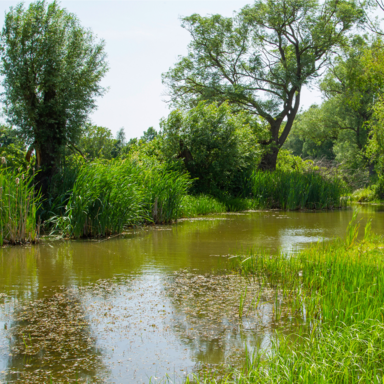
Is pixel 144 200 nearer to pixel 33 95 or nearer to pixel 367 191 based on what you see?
pixel 33 95

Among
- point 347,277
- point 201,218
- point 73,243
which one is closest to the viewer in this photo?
point 347,277

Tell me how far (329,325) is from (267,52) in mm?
26370

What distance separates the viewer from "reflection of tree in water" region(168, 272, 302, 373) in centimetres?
356

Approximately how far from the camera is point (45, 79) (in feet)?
39.3

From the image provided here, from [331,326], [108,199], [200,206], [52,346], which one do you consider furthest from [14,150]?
[331,326]

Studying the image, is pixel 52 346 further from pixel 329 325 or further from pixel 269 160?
pixel 269 160

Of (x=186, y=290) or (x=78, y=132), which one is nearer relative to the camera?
Answer: (x=186, y=290)

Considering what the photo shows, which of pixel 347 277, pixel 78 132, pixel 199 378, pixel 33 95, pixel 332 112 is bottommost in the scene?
pixel 199 378

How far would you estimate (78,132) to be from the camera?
1296cm

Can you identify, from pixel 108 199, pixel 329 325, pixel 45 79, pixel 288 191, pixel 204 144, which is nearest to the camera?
pixel 329 325

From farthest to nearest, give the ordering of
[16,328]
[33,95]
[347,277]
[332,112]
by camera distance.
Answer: [332,112], [33,95], [347,277], [16,328]

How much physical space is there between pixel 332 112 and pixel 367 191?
12.0 m

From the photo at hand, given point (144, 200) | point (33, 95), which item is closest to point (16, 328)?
point (144, 200)

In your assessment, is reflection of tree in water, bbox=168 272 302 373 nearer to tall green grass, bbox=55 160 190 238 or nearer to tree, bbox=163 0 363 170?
tall green grass, bbox=55 160 190 238
